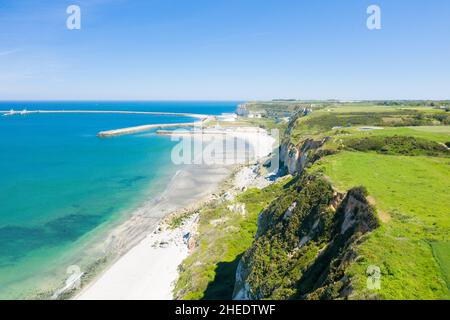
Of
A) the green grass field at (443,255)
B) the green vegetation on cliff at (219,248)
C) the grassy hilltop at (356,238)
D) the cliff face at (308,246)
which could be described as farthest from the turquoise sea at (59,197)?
the green grass field at (443,255)

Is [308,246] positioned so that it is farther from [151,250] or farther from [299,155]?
[299,155]

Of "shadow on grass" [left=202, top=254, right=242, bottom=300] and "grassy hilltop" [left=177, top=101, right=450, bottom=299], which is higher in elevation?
"grassy hilltop" [left=177, top=101, right=450, bottom=299]

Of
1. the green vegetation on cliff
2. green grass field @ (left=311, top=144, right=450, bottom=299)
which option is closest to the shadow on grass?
the green vegetation on cliff

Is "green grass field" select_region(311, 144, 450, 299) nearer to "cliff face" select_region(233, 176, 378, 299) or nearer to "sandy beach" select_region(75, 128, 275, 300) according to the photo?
"cliff face" select_region(233, 176, 378, 299)

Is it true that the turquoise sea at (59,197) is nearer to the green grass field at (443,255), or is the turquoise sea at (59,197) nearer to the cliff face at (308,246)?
the cliff face at (308,246)

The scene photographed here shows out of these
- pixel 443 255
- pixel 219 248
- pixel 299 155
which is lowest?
pixel 219 248

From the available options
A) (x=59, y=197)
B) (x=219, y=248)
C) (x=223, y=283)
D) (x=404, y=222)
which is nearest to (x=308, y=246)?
(x=404, y=222)

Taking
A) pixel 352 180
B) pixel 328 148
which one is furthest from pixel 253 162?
pixel 352 180
